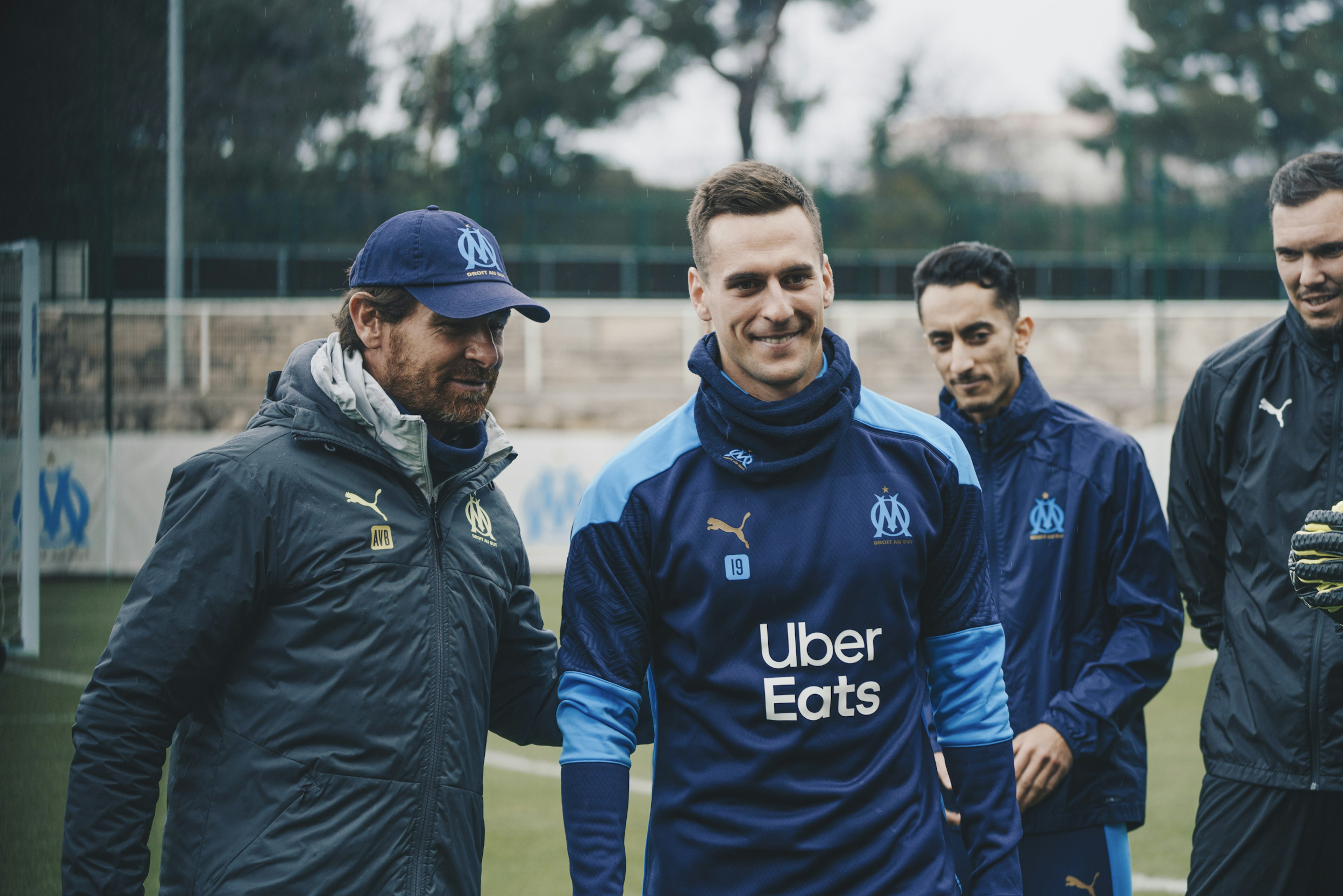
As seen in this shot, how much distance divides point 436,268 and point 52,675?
11.2 ft

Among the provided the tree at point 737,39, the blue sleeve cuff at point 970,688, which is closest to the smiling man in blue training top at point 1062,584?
the blue sleeve cuff at point 970,688

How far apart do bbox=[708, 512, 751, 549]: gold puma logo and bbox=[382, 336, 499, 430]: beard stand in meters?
0.52

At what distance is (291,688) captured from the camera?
2.08 meters

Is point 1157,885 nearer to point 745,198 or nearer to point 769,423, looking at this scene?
point 769,423

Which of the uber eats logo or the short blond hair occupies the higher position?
the short blond hair

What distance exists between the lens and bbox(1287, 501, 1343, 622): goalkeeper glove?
249cm

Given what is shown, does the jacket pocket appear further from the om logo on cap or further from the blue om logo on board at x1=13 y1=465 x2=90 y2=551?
the blue om logo on board at x1=13 y1=465 x2=90 y2=551

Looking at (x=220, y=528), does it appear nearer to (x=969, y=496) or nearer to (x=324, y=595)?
(x=324, y=595)

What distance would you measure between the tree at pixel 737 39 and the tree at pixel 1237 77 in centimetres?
494

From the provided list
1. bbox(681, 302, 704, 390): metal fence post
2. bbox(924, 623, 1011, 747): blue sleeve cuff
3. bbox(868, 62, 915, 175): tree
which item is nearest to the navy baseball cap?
bbox(924, 623, 1011, 747): blue sleeve cuff

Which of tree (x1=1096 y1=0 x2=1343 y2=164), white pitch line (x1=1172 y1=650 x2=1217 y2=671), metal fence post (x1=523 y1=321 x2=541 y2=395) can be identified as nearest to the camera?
white pitch line (x1=1172 y1=650 x2=1217 y2=671)

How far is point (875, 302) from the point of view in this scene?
16609 millimetres

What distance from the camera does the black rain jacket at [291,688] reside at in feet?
6.58

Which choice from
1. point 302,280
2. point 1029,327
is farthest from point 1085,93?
point 1029,327
